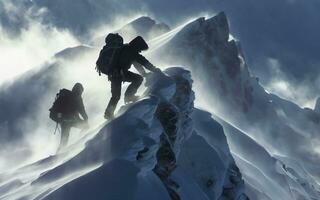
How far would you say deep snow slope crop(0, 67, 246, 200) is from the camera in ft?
65.4

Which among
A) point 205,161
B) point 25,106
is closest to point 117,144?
point 205,161

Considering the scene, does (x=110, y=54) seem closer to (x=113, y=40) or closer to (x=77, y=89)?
(x=113, y=40)

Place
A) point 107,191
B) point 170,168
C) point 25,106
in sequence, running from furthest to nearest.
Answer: point 25,106
point 170,168
point 107,191

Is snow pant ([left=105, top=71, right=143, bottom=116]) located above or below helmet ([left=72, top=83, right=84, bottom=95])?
below

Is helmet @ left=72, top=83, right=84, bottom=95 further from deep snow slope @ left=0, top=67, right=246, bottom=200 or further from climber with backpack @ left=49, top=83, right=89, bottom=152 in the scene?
deep snow slope @ left=0, top=67, right=246, bottom=200

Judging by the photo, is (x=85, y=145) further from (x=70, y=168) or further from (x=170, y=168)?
(x=170, y=168)

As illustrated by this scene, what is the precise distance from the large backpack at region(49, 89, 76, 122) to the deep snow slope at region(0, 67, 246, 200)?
7.62 feet

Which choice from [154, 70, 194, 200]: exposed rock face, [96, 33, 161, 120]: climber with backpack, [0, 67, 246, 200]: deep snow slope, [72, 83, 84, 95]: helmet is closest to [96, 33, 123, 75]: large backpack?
[96, 33, 161, 120]: climber with backpack

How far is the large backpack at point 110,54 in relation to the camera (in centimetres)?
2472

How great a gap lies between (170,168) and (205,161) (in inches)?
361

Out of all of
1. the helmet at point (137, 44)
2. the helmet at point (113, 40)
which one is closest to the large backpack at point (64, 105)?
the helmet at point (113, 40)

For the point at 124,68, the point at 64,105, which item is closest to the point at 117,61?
the point at 124,68

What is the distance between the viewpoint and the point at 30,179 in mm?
25781

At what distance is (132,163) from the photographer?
68.3ft
